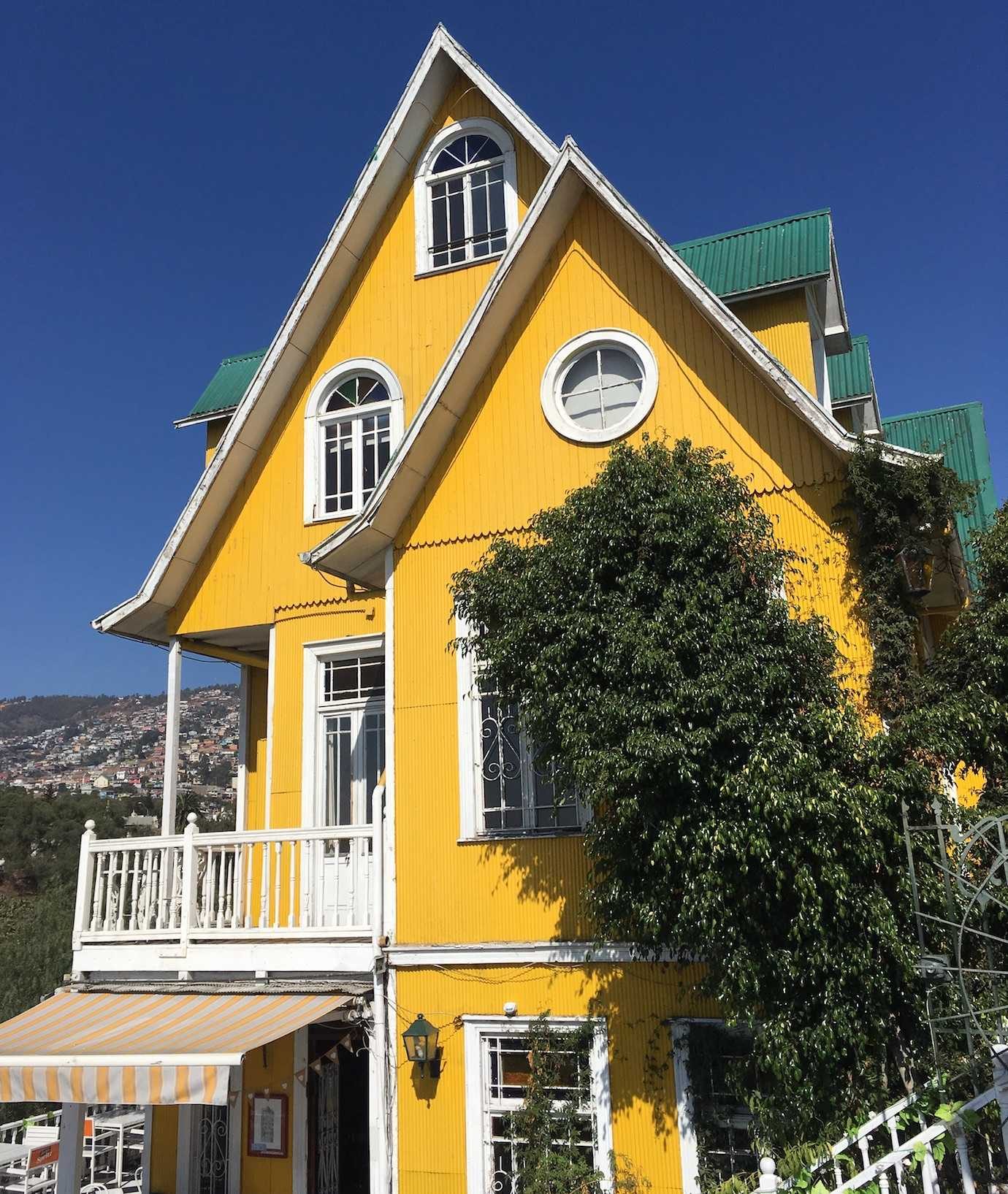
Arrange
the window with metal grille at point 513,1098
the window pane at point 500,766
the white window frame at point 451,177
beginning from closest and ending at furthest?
the window with metal grille at point 513,1098, the window pane at point 500,766, the white window frame at point 451,177

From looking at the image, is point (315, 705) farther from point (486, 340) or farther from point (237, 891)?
point (486, 340)

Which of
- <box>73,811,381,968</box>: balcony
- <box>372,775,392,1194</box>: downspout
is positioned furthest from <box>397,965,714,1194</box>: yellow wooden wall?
<box>73,811,381,968</box>: balcony

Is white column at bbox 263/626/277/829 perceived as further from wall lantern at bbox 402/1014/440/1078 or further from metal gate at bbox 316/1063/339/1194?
wall lantern at bbox 402/1014/440/1078

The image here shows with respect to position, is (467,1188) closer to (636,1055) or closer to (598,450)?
(636,1055)

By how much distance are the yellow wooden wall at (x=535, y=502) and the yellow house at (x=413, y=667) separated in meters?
0.03

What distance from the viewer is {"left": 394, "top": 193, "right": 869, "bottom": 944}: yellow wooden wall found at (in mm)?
9719

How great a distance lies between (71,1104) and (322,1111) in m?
2.87

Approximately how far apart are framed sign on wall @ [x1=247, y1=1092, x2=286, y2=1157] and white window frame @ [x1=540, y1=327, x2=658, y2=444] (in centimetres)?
846

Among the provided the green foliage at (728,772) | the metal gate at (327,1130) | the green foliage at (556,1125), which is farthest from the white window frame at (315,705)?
the green foliage at (556,1125)

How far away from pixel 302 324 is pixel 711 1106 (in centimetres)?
1023

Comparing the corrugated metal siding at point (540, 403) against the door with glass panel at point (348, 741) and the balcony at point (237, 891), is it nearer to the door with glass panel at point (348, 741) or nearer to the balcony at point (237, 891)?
the door with glass panel at point (348, 741)

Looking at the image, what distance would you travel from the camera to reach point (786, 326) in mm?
11680

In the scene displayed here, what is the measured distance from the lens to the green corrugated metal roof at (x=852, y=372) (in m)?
15.8

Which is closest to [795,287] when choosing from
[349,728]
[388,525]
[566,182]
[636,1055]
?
[566,182]
